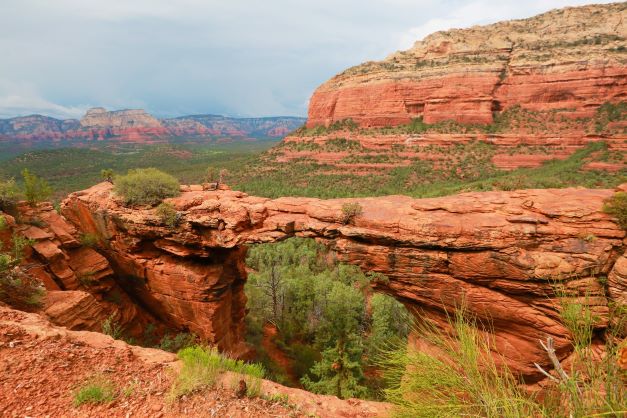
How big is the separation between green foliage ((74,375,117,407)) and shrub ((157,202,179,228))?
732cm

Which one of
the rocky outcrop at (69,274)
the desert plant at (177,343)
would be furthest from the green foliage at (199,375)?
the desert plant at (177,343)

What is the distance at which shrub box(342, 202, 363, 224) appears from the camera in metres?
10.5

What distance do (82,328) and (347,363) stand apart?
9.88 m

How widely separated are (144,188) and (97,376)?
29.7 ft

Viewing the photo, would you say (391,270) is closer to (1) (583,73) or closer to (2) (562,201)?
(2) (562,201)

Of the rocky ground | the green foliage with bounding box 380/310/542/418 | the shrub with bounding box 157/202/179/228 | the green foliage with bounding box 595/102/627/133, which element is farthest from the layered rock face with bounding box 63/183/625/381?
the green foliage with bounding box 595/102/627/133

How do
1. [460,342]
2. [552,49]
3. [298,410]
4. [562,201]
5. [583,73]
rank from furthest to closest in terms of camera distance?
[552,49], [583,73], [562,201], [298,410], [460,342]

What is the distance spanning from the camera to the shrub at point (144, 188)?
1234 centimetres

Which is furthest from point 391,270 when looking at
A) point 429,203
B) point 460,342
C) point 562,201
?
point 460,342

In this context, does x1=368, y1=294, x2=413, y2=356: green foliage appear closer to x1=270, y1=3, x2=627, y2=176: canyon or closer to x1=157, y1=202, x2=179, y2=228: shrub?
x1=157, y1=202, x2=179, y2=228: shrub

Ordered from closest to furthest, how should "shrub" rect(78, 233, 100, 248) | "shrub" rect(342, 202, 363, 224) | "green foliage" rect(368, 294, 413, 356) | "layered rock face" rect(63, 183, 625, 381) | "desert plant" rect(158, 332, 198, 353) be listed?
"layered rock face" rect(63, 183, 625, 381) < "shrub" rect(342, 202, 363, 224) < "desert plant" rect(158, 332, 198, 353) < "shrub" rect(78, 233, 100, 248) < "green foliage" rect(368, 294, 413, 356)

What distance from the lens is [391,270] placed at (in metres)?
10.1

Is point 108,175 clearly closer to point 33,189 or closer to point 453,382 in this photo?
point 33,189

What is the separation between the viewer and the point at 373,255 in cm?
1016
